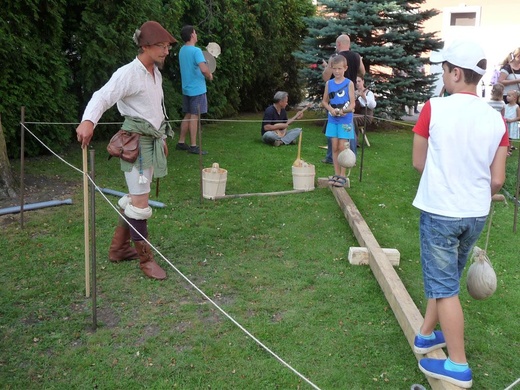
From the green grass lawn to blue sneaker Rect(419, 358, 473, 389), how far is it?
5.6 inches

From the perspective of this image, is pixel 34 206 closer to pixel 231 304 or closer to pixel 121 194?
pixel 121 194

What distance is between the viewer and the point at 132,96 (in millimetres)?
4008

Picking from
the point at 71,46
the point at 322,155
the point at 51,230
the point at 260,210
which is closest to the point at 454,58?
the point at 260,210

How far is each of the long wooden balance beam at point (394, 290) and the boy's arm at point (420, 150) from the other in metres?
1.03

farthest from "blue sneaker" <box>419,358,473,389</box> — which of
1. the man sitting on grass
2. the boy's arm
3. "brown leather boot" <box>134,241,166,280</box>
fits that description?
the man sitting on grass

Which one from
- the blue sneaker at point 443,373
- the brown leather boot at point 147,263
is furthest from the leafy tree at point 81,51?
the blue sneaker at point 443,373

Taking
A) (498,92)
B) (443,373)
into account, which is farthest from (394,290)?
(498,92)

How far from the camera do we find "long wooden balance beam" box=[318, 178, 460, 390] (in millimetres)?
3049

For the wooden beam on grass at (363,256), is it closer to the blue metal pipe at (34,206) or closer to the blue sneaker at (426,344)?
the blue sneaker at (426,344)

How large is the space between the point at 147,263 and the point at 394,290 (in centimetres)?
188

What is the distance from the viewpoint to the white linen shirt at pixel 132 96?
3721mm

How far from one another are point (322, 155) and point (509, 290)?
528cm

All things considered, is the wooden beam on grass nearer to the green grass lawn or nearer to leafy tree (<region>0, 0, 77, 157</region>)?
the green grass lawn

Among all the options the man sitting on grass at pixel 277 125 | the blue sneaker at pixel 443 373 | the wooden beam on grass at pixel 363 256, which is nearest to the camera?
the blue sneaker at pixel 443 373
